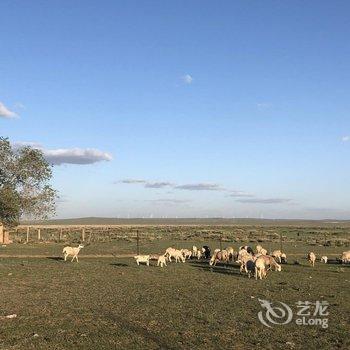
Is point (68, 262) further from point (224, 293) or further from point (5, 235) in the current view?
point (5, 235)


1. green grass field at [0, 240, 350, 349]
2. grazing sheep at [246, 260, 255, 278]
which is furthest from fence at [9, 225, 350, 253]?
green grass field at [0, 240, 350, 349]

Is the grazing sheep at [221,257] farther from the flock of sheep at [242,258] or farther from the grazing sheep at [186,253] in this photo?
the grazing sheep at [186,253]

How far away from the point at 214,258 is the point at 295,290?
42.1ft

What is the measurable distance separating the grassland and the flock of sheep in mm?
846

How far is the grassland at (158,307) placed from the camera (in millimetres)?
12797

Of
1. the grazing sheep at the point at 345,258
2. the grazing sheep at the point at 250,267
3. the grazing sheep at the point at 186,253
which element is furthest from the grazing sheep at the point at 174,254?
the grazing sheep at the point at 345,258

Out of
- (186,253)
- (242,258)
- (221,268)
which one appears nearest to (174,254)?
(186,253)

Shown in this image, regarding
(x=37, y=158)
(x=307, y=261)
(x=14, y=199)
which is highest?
(x=37, y=158)

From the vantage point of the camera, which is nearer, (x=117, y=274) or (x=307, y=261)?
(x=117, y=274)

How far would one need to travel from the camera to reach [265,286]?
23047 millimetres

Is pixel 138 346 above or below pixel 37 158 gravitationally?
below

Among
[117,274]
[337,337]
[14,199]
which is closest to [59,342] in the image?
[337,337]

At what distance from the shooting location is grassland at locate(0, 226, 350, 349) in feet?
42.0

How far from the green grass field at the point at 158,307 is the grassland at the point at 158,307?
0.09ft
